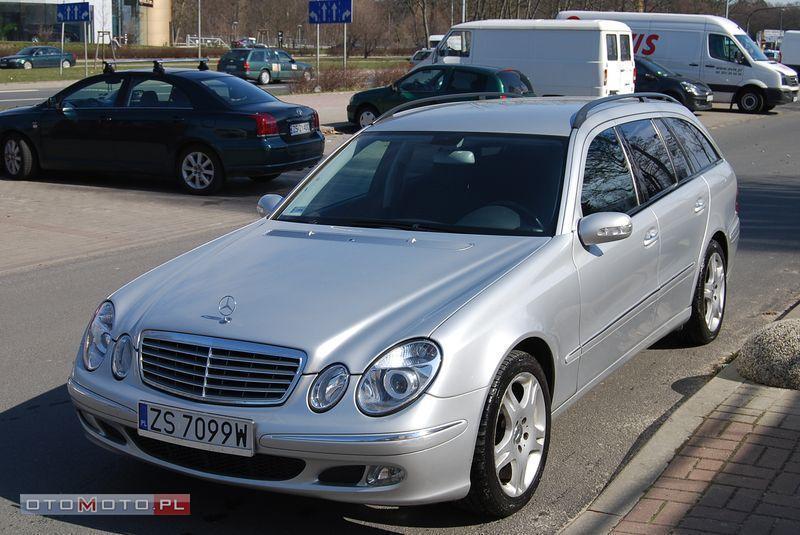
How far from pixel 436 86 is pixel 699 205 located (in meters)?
16.2

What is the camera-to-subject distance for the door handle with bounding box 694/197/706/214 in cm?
624

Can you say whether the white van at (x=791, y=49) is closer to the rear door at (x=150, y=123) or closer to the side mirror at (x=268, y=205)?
the rear door at (x=150, y=123)

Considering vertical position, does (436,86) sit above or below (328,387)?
above

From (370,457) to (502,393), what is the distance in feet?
2.01

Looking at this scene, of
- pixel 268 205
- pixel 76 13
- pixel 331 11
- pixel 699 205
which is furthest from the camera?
pixel 76 13

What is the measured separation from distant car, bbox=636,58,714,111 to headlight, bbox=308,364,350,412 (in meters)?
26.2

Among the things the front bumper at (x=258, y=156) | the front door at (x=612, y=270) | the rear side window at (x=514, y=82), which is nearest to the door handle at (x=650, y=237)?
the front door at (x=612, y=270)

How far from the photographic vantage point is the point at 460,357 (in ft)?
12.6

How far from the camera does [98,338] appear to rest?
4391 mm

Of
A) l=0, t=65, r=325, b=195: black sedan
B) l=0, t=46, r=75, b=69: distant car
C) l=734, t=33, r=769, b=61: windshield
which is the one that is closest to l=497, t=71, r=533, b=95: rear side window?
l=0, t=65, r=325, b=195: black sedan

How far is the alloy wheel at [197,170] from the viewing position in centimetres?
1391

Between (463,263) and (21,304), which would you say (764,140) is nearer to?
(21,304)

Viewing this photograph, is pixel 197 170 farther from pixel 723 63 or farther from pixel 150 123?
pixel 723 63

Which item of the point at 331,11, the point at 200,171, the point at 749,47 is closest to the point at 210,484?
the point at 200,171
